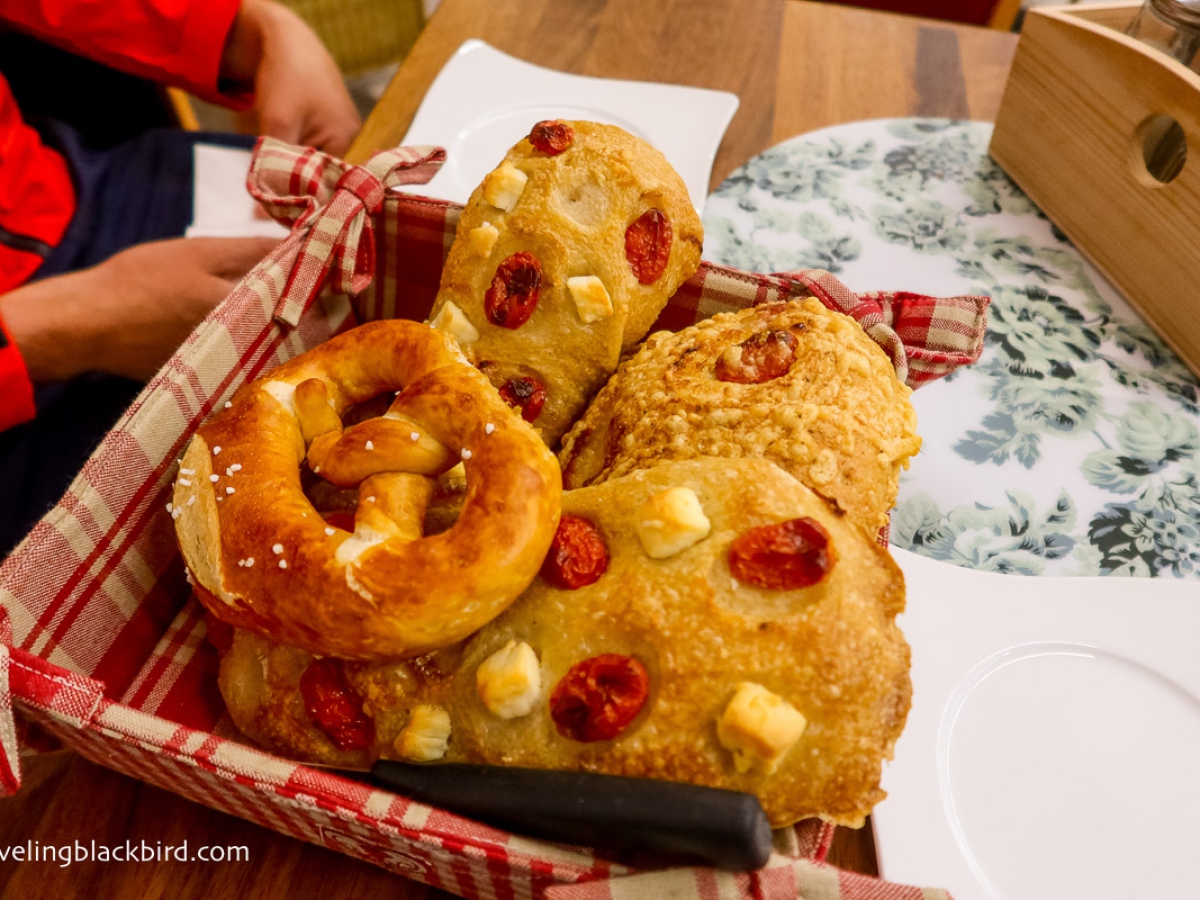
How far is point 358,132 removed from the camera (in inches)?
65.1

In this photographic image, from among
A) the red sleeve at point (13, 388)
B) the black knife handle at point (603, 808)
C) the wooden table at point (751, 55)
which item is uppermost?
the wooden table at point (751, 55)

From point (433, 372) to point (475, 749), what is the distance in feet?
1.16

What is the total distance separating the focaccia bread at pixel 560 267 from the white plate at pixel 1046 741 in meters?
0.45

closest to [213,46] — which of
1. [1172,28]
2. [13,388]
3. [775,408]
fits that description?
[13,388]

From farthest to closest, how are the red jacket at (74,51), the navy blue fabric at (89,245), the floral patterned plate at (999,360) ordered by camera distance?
the red jacket at (74,51)
the navy blue fabric at (89,245)
the floral patterned plate at (999,360)

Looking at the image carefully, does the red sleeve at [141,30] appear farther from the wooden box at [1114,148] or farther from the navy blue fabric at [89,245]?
the wooden box at [1114,148]

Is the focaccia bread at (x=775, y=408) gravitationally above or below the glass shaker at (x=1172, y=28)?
below

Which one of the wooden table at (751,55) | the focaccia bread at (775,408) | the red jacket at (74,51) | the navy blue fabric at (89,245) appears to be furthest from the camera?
the wooden table at (751,55)

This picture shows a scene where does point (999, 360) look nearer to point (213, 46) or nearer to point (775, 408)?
point (775, 408)

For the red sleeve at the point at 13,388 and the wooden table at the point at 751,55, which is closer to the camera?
the red sleeve at the point at 13,388

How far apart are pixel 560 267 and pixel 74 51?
4.44 feet

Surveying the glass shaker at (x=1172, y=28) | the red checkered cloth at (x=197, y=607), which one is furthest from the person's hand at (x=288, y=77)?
the glass shaker at (x=1172, y=28)

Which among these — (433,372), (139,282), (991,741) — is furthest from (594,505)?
(139,282)

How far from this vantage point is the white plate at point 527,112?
1.53 meters
